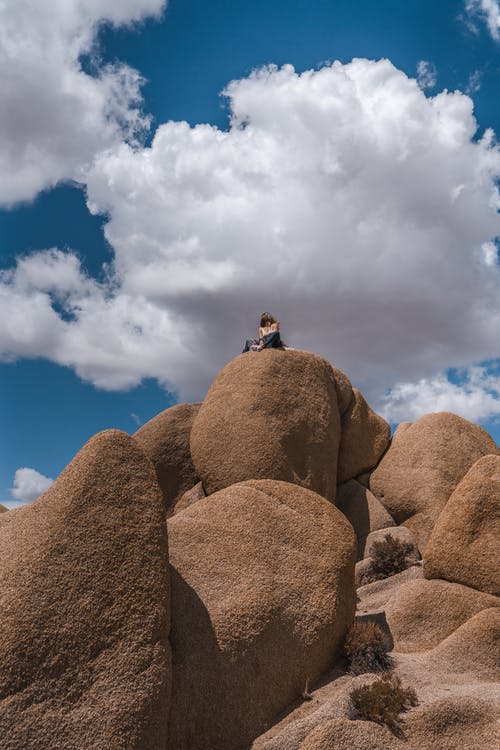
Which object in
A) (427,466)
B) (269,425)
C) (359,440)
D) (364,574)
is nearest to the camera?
(364,574)

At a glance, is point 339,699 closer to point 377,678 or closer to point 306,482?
point 377,678

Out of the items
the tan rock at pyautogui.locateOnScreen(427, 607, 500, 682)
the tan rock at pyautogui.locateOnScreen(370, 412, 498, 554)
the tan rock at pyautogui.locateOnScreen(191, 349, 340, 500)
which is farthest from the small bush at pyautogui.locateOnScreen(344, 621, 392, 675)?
the tan rock at pyautogui.locateOnScreen(370, 412, 498, 554)

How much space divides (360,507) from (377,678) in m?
9.20

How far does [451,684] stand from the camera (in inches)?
352

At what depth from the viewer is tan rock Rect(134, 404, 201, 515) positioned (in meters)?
17.6

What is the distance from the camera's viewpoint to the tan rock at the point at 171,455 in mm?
17594

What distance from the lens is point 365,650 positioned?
9.20 meters

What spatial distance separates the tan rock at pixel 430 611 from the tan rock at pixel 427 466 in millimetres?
4543

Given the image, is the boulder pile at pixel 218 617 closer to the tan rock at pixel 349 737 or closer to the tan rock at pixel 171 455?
the tan rock at pixel 349 737

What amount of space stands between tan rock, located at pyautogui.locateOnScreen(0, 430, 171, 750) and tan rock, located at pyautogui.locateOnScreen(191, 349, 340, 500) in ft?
24.9

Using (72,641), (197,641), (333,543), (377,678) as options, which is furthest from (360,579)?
(72,641)

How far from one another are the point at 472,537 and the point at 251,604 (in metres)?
5.36

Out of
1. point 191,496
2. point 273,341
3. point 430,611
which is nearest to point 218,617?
point 430,611

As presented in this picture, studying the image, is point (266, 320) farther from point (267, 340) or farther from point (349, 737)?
point (349, 737)
